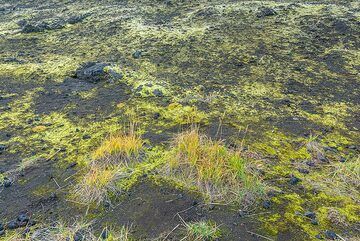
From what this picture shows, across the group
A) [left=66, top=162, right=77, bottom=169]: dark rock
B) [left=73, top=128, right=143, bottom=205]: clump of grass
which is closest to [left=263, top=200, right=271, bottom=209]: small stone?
[left=73, top=128, right=143, bottom=205]: clump of grass

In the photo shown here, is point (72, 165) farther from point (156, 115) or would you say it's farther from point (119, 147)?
point (156, 115)

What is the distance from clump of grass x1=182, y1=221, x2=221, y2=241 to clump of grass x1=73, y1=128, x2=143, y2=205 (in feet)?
2.64

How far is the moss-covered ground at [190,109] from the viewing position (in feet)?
10.5

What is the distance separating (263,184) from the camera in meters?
3.38

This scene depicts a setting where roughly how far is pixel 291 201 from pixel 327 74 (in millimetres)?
3013

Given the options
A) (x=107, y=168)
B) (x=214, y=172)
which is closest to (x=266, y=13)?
(x=214, y=172)

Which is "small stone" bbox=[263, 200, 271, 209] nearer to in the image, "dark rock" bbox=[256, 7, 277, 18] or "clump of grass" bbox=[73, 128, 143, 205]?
"clump of grass" bbox=[73, 128, 143, 205]

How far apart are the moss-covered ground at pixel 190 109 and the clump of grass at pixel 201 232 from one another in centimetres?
5

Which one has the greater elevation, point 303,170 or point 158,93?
point 303,170

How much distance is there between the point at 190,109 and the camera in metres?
4.82

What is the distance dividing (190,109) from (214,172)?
5.12 ft

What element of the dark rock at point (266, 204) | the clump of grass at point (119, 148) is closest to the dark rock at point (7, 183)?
the clump of grass at point (119, 148)

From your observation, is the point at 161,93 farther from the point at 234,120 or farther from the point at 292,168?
the point at 292,168

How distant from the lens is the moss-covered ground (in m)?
3.21
